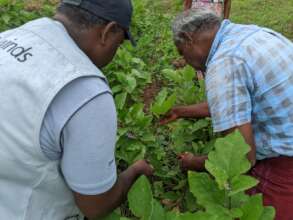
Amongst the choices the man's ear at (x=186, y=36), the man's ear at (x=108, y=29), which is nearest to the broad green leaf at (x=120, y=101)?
the man's ear at (x=186, y=36)

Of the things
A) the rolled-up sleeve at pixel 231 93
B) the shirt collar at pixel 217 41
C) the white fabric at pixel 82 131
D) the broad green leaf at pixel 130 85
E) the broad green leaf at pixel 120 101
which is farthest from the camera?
the broad green leaf at pixel 130 85

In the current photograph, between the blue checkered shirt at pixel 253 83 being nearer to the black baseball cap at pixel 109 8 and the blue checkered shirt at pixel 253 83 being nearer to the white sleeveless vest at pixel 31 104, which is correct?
the black baseball cap at pixel 109 8

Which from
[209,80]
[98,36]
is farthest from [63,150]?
[209,80]

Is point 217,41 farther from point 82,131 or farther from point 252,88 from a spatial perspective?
point 82,131

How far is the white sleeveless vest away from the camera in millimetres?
1841

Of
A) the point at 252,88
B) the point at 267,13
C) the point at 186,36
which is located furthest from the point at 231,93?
the point at 267,13

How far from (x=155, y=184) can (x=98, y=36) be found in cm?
153

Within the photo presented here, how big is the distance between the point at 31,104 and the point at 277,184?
174 cm

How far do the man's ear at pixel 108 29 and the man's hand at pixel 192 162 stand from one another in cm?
113

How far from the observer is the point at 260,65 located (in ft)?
8.77

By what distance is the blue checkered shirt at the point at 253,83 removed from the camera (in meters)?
2.64

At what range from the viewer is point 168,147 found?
3.91 m

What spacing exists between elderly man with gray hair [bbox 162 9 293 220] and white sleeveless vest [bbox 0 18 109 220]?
3.11 feet

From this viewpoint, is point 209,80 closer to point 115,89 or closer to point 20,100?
point 20,100
